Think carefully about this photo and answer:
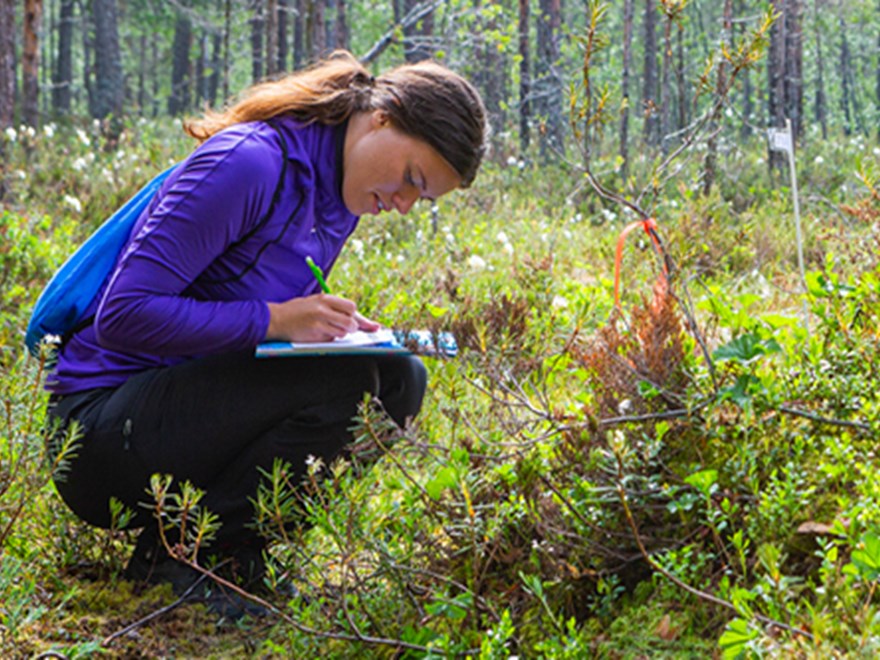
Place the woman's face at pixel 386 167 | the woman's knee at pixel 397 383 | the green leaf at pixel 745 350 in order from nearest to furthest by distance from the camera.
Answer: the green leaf at pixel 745 350, the woman's face at pixel 386 167, the woman's knee at pixel 397 383

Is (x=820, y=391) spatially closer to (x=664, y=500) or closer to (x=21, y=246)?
(x=664, y=500)

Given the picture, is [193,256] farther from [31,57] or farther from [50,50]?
[50,50]

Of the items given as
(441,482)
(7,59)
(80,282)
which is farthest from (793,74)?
(441,482)

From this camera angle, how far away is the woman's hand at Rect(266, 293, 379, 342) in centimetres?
281

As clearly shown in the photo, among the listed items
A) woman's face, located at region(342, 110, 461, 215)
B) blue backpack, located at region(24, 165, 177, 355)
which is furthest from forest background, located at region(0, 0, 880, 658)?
woman's face, located at region(342, 110, 461, 215)

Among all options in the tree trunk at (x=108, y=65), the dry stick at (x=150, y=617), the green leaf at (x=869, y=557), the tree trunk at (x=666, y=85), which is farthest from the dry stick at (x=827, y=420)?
the tree trunk at (x=108, y=65)

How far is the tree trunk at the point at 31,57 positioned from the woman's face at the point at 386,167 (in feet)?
31.8

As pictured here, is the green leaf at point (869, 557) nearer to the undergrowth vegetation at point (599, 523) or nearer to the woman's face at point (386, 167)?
the undergrowth vegetation at point (599, 523)

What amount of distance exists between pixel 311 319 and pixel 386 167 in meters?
0.51

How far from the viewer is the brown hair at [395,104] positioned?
9.47 feet

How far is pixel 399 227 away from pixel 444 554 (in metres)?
6.50

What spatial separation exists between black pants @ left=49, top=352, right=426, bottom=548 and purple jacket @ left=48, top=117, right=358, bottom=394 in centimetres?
10

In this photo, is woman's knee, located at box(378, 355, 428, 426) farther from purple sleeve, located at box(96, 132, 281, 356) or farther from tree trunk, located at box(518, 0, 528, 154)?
tree trunk, located at box(518, 0, 528, 154)

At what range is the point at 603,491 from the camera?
8.02ft
